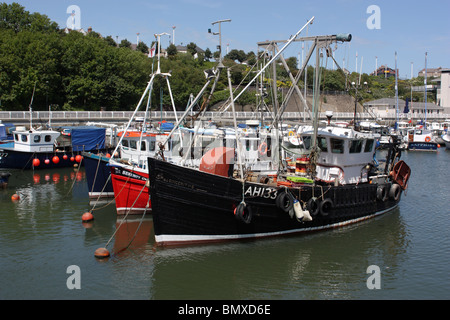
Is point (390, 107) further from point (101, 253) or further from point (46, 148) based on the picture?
point (101, 253)

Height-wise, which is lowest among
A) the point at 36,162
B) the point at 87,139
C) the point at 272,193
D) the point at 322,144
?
the point at 36,162

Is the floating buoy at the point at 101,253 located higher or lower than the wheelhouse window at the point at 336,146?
lower

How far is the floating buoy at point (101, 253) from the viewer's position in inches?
620

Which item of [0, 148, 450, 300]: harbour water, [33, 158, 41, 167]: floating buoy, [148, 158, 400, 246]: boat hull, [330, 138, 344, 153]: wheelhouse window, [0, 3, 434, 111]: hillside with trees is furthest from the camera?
[0, 3, 434, 111]: hillside with trees

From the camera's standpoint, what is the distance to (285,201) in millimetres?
17109

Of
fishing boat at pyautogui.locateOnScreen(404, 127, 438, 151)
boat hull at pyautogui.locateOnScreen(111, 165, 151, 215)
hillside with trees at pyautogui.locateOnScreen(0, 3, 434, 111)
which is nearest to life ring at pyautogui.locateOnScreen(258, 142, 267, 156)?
boat hull at pyautogui.locateOnScreen(111, 165, 151, 215)

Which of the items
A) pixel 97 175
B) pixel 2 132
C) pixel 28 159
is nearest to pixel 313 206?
pixel 97 175

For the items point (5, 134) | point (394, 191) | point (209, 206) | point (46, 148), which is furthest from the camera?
point (5, 134)

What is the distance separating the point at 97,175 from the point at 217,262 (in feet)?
38.0

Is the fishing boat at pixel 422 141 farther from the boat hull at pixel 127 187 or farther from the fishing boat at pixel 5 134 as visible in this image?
the fishing boat at pixel 5 134

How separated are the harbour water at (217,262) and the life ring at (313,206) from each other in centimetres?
126

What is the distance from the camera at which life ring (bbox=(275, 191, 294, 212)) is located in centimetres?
Answer: 1689

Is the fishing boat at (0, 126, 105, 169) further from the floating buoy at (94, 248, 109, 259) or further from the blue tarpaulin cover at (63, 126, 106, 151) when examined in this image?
the floating buoy at (94, 248, 109, 259)

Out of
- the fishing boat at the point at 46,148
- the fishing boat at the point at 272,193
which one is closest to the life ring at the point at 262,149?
the fishing boat at the point at 272,193
